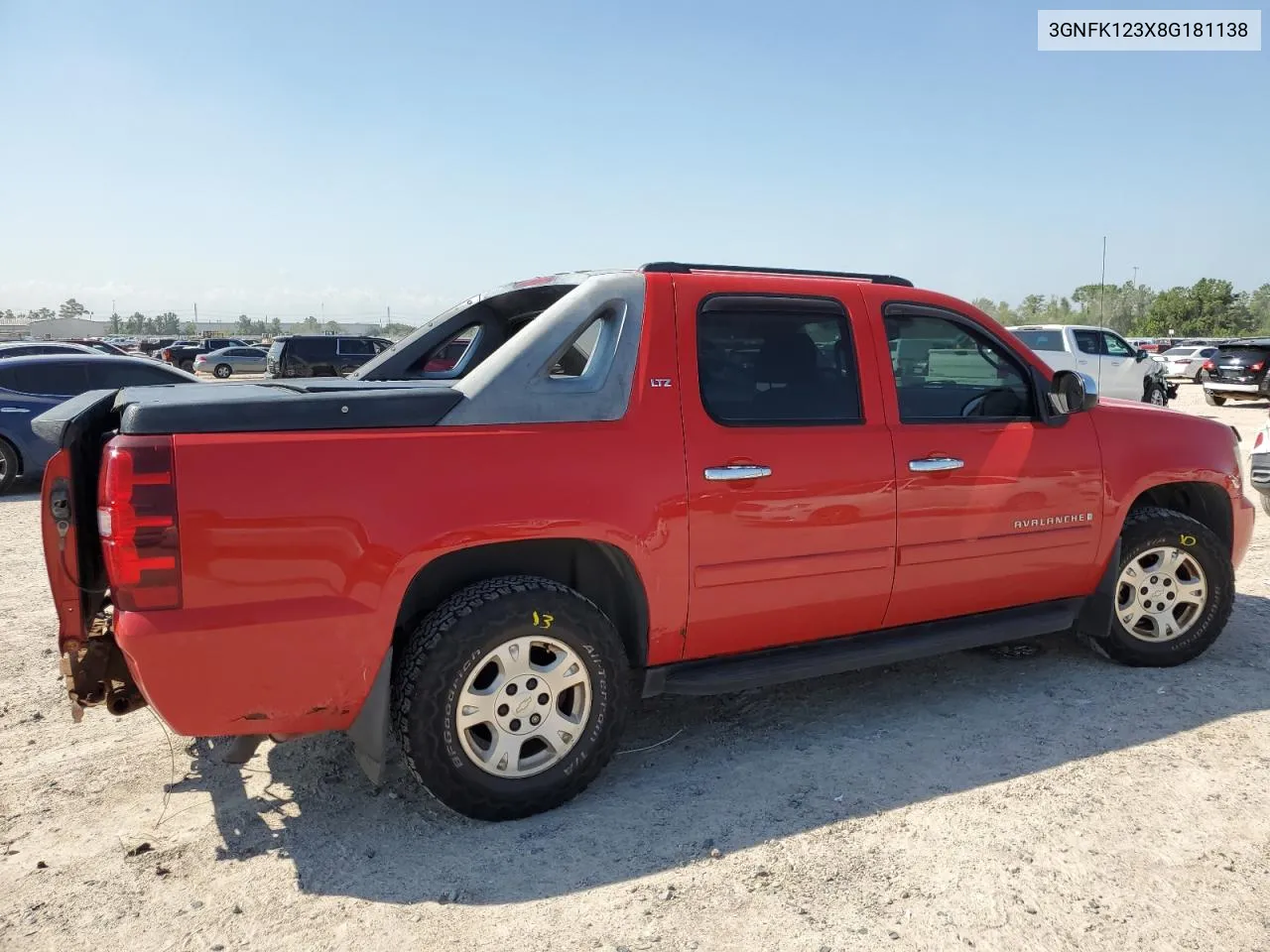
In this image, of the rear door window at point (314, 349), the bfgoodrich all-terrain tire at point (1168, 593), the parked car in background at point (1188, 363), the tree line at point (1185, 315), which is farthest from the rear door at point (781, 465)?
the tree line at point (1185, 315)

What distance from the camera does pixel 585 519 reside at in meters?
3.26

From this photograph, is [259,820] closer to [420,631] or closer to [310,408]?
[420,631]

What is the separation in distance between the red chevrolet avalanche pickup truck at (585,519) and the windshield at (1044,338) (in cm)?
1483

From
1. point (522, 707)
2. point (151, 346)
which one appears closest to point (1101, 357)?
point (522, 707)

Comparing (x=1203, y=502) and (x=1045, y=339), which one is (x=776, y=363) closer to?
(x=1203, y=502)

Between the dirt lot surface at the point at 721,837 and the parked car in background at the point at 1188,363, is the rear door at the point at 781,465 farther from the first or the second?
the parked car in background at the point at 1188,363

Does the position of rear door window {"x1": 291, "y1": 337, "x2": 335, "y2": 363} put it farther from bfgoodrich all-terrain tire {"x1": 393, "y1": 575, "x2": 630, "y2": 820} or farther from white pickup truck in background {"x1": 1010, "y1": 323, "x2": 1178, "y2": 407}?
bfgoodrich all-terrain tire {"x1": 393, "y1": 575, "x2": 630, "y2": 820}

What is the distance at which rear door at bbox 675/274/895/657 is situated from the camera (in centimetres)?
352

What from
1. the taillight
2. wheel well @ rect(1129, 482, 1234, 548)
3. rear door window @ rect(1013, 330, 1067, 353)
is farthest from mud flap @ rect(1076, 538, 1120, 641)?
rear door window @ rect(1013, 330, 1067, 353)

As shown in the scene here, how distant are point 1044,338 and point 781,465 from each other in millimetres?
16909

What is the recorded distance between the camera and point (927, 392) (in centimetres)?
426

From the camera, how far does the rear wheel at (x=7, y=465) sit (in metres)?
10.8

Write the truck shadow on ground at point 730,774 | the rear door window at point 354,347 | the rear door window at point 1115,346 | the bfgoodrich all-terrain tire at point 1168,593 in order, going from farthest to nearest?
the rear door window at point 354,347 → the rear door window at point 1115,346 → the bfgoodrich all-terrain tire at point 1168,593 → the truck shadow on ground at point 730,774

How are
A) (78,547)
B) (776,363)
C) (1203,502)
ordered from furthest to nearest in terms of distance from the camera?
(1203,502)
(776,363)
(78,547)
